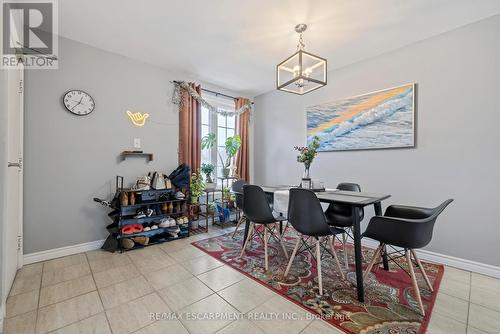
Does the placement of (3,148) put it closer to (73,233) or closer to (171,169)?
(73,233)

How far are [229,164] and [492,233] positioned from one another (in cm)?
366

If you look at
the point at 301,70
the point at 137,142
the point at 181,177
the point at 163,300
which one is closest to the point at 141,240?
the point at 181,177

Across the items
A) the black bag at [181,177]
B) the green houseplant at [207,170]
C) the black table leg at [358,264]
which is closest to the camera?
the black table leg at [358,264]

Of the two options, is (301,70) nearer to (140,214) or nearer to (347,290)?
(347,290)

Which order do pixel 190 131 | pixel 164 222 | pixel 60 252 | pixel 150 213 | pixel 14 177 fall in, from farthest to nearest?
pixel 190 131
pixel 164 222
pixel 150 213
pixel 60 252
pixel 14 177

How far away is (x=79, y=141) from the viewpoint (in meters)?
2.71

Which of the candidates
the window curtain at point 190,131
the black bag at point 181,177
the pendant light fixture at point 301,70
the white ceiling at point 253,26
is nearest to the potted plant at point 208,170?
the window curtain at point 190,131

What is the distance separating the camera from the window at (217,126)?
4109 mm

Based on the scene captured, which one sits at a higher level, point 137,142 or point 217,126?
point 217,126

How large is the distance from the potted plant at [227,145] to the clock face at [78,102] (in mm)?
1734

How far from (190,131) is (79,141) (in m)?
1.55

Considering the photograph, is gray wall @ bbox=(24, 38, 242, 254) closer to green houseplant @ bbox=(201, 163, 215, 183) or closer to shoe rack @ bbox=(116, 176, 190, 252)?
shoe rack @ bbox=(116, 176, 190, 252)

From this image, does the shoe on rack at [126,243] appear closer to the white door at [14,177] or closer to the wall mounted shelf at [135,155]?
the white door at [14,177]

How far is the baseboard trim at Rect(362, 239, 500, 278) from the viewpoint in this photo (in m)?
2.19
